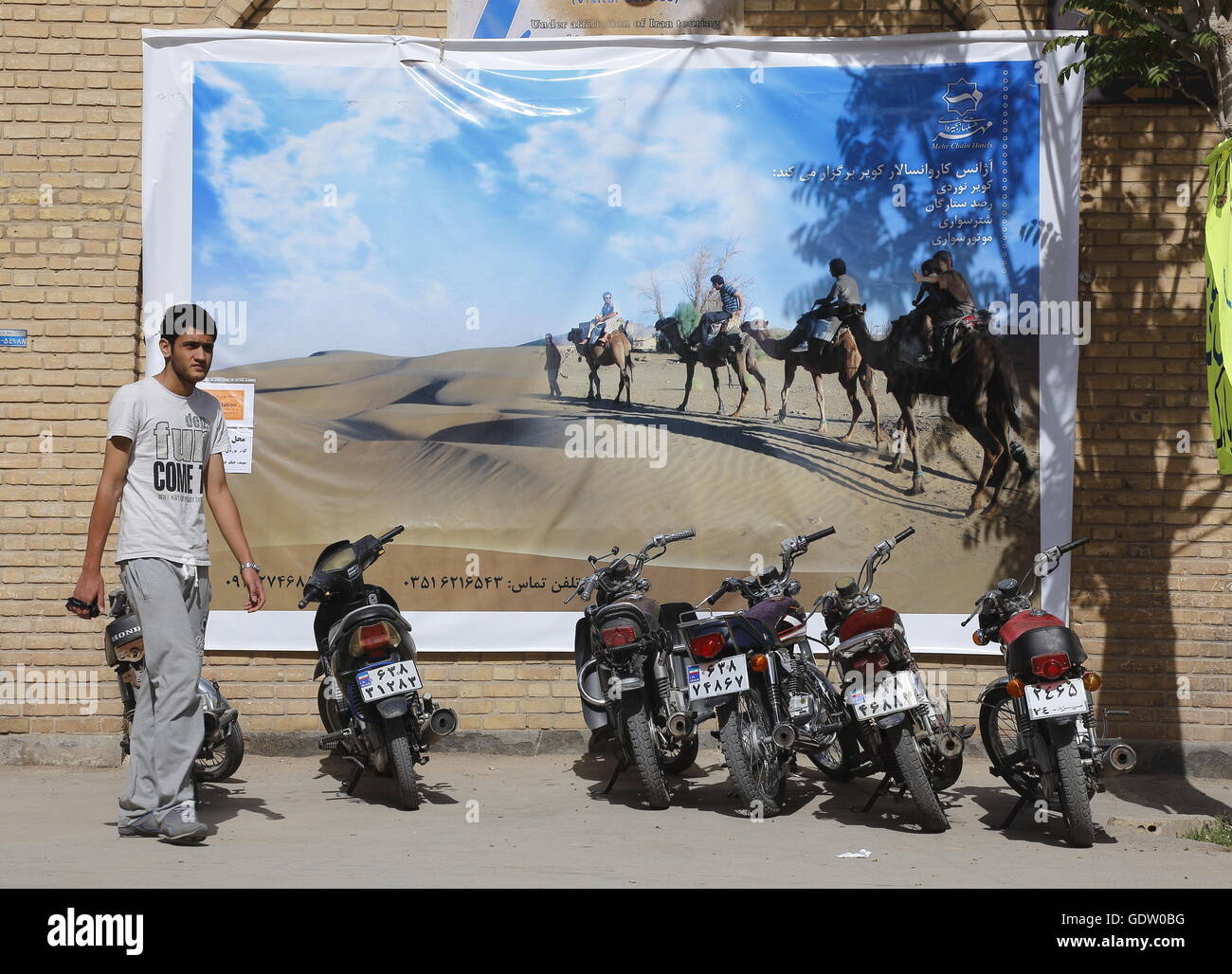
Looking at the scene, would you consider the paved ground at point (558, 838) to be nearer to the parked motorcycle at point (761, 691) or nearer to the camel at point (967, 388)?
the parked motorcycle at point (761, 691)

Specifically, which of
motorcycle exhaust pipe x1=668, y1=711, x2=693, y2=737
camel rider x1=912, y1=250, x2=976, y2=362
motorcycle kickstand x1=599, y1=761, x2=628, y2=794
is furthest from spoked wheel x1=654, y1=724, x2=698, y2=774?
camel rider x1=912, y1=250, x2=976, y2=362

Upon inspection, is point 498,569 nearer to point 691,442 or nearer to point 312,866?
point 691,442

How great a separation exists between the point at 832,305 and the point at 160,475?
434 centimetres

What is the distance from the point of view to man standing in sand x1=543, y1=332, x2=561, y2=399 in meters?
7.65

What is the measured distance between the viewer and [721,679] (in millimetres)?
5766

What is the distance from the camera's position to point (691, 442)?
7664mm

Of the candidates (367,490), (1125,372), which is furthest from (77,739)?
(1125,372)

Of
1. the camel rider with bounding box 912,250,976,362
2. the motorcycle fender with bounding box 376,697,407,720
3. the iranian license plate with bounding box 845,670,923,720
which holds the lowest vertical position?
the motorcycle fender with bounding box 376,697,407,720

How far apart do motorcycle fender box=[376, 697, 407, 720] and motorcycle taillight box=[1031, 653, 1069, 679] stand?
3022mm

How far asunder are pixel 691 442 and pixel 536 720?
2.06 metres

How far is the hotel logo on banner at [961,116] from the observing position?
24.9ft

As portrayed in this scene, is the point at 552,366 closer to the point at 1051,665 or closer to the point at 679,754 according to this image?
the point at 679,754

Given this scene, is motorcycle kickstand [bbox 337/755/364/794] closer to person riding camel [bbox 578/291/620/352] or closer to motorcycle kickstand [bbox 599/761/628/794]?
motorcycle kickstand [bbox 599/761/628/794]

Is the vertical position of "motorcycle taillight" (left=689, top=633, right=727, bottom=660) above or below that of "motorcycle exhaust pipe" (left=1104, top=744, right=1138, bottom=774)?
above
